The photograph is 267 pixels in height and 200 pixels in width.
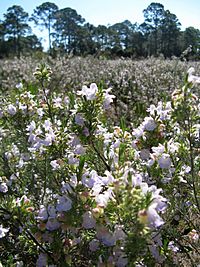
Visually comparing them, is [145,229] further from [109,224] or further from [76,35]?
[76,35]

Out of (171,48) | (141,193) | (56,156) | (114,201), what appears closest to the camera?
(141,193)

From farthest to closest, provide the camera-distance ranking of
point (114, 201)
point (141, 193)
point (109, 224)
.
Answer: point (109, 224), point (114, 201), point (141, 193)

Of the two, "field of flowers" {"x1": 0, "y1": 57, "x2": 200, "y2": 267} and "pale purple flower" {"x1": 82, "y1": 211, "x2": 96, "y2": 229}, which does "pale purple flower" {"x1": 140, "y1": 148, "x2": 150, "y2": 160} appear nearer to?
"field of flowers" {"x1": 0, "y1": 57, "x2": 200, "y2": 267}

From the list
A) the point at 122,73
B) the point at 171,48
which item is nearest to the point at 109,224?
the point at 122,73

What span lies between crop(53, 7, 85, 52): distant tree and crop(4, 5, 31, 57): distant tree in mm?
4798

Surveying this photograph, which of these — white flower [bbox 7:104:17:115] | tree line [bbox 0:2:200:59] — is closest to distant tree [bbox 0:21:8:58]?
tree line [bbox 0:2:200:59]

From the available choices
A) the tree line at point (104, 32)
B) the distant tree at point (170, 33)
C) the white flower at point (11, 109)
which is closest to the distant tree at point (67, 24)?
the tree line at point (104, 32)

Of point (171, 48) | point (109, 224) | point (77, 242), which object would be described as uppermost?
point (171, 48)

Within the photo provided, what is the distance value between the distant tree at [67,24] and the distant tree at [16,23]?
4.80 meters

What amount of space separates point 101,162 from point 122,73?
755 centimetres

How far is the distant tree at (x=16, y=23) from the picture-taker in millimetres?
59156

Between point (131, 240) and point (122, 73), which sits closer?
point (131, 240)

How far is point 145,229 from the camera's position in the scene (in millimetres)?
1400

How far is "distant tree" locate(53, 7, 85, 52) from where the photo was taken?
6288 cm
